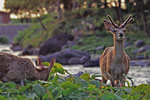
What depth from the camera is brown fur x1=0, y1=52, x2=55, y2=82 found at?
6.50m

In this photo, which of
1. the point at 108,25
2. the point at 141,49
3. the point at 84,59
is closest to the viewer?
the point at 108,25

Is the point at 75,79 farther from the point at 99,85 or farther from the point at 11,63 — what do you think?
the point at 11,63

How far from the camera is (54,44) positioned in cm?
3903

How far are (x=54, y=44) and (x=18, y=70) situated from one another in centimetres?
3244

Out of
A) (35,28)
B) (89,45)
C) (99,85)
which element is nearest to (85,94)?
(99,85)

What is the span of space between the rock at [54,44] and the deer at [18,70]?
30358mm

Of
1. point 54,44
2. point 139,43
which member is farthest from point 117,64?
point 54,44

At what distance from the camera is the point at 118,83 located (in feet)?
31.8

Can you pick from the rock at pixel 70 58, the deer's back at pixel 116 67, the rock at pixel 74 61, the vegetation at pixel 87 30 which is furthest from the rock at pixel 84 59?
the deer's back at pixel 116 67

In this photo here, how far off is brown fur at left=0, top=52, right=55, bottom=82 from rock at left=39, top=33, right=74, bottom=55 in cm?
3036

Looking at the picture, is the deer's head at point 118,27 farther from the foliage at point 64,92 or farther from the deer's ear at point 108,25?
the foliage at point 64,92

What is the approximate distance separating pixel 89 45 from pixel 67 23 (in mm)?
12046

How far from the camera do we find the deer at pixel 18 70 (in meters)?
6.51

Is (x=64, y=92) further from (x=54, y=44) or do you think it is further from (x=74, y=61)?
(x=54, y=44)
